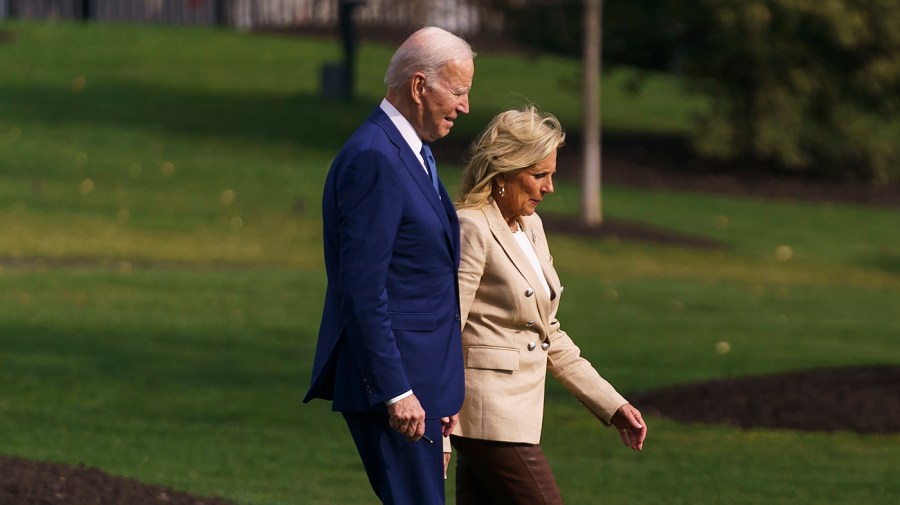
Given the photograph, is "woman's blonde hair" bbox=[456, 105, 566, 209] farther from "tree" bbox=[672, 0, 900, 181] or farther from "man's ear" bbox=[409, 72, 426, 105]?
"tree" bbox=[672, 0, 900, 181]

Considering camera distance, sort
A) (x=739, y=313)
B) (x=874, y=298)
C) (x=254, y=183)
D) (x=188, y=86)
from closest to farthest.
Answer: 1. (x=739, y=313)
2. (x=874, y=298)
3. (x=254, y=183)
4. (x=188, y=86)

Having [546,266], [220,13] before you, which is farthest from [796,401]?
[220,13]

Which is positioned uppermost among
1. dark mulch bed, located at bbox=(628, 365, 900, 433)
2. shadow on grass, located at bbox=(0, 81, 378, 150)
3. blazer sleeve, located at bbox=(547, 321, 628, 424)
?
blazer sleeve, located at bbox=(547, 321, 628, 424)

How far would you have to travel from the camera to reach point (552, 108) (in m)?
39.0

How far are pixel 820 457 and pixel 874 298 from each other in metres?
9.94

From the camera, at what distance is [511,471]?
16.7ft

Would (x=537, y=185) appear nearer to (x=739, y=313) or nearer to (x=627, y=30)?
(x=739, y=313)

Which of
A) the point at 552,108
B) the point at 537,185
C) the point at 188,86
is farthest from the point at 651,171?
the point at 537,185

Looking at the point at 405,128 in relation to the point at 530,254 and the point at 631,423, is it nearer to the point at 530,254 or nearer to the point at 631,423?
the point at 530,254

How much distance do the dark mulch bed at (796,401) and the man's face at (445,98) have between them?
249 inches

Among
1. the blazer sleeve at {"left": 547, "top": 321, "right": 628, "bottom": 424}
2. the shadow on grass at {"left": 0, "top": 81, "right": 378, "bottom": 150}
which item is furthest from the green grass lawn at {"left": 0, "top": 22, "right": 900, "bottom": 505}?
the blazer sleeve at {"left": 547, "top": 321, "right": 628, "bottom": 424}

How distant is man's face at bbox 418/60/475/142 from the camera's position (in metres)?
4.61

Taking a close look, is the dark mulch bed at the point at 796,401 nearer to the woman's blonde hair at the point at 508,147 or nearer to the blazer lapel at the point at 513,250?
the blazer lapel at the point at 513,250

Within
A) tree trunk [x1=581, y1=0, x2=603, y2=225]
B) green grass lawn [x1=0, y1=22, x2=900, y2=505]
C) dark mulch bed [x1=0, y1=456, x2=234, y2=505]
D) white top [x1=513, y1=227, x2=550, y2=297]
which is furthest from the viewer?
tree trunk [x1=581, y1=0, x2=603, y2=225]
